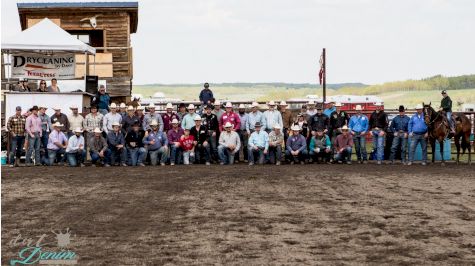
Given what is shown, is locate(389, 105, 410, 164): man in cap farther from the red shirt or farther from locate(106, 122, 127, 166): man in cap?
locate(106, 122, 127, 166): man in cap

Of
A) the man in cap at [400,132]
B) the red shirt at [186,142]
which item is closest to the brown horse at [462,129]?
the man in cap at [400,132]

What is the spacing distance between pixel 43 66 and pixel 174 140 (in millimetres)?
6968

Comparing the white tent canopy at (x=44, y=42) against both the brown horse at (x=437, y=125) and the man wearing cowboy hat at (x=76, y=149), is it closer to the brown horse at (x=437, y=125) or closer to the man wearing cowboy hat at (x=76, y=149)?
the man wearing cowboy hat at (x=76, y=149)

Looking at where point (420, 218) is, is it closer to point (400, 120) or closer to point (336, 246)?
point (336, 246)

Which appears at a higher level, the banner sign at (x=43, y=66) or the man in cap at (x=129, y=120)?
the banner sign at (x=43, y=66)

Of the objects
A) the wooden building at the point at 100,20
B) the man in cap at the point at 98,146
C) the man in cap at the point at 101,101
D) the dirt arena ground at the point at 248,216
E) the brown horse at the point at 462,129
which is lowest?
the dirt arena ground at the point at 248,216

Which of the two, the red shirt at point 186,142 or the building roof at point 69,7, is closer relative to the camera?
the red shirt at point 186,142

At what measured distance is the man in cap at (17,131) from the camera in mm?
22219

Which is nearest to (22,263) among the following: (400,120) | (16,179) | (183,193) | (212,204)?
(212,204)

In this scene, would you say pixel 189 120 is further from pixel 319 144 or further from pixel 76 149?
pixel 319 144

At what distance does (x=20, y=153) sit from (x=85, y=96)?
3232 millimetres

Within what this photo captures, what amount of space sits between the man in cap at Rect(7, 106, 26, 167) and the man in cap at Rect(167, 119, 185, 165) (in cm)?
366
